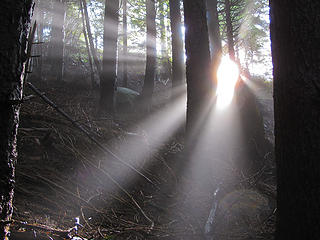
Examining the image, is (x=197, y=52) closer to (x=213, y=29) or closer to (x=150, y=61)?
(x=213, y=29)

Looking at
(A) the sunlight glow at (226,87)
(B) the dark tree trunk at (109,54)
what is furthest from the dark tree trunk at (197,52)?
(B) the dark tree trunk at (109,54)

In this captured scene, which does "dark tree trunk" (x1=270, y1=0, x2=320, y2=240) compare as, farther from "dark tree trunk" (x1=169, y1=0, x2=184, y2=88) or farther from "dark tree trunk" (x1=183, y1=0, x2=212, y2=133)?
"dark tree trunk" (x1=169, y1=0, x2=184, y2=88)

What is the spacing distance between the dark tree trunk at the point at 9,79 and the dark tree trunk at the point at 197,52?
3902 mm

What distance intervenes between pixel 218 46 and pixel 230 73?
1996mm

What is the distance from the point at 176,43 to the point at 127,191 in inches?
316

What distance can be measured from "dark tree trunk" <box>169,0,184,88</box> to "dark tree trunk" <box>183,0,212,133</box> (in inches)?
194

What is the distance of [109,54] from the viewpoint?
7980 millimetres

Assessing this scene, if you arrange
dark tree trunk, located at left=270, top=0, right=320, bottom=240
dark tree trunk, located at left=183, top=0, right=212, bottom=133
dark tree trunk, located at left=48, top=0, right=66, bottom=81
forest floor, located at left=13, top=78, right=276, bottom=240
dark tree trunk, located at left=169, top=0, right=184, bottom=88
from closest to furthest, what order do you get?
1. dark tree trunk, located at left=270, top=0, right=320, bottom=240
2. forest floor, located at left=13, top=78, right=276, bottom=240
3. dark tree trunk, located at left=183, top=0, right=212, bottom=133
4. dark tree trunk, located at left=169, top=0, right=184, bottom=88
5. dark tree trunk, located at left=48, top=0, right=66, bottom=81

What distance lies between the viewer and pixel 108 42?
810 cm

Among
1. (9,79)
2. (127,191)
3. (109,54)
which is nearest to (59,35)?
(109,54)

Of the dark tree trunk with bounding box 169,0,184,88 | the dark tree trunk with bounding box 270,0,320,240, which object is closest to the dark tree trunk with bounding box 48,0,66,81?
the dark tree trunk with bounding box 169,0,184,88

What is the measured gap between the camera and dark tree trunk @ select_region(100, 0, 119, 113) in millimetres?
7879

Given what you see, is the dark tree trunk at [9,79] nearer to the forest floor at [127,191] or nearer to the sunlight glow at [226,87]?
the forest floor at [127,191]

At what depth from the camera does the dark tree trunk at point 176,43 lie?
9.91m
